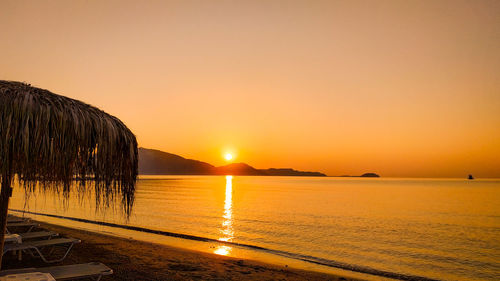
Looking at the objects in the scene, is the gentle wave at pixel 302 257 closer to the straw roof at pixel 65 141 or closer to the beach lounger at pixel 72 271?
the beach lounger at pixel 72 271

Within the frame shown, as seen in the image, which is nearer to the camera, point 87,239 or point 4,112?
point 4,112

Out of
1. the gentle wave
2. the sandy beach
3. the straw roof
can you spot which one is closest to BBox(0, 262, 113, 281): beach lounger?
the straw roof

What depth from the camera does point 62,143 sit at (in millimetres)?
4273

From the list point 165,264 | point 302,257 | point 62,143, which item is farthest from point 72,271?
point 302,257

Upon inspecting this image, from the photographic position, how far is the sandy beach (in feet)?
27.0

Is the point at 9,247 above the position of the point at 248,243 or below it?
above

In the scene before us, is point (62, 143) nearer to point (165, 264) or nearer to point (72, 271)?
point (72, 271)

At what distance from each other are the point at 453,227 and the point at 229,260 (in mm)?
20691

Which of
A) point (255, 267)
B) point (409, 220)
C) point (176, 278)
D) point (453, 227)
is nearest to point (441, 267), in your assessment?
point (255, 267)

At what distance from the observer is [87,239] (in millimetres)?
12781

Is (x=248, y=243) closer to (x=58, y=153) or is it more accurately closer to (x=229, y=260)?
(x=229, y=260)

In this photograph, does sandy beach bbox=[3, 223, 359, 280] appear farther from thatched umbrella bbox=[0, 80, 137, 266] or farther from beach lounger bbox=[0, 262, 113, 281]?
thatched umbrella bbox=[0, 80, 137, 266]

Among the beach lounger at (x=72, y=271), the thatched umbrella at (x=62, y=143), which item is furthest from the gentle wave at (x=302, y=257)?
the thatched umbrella at (x=62, y=143)

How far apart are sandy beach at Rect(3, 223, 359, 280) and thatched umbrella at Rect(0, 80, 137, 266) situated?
11.8 ft
